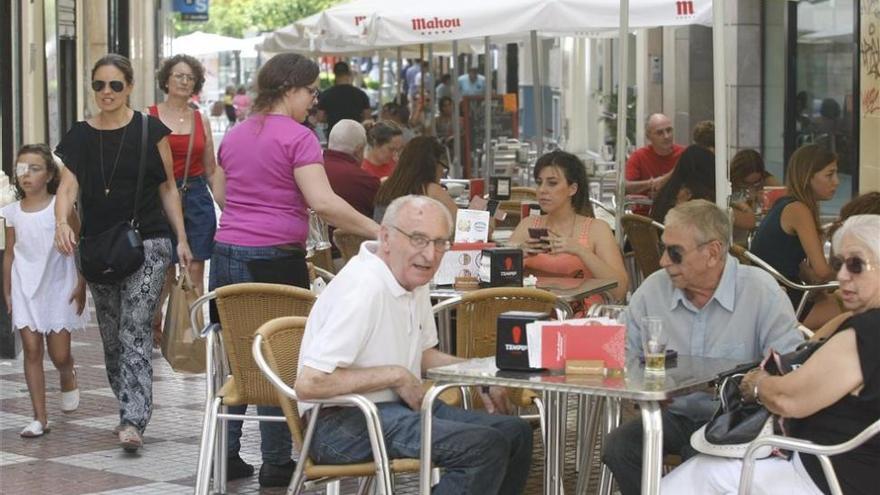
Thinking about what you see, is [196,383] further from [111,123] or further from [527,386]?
[527,386]

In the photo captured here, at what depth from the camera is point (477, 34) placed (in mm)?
12883

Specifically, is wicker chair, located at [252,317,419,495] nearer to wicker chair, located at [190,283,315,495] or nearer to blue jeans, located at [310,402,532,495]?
blue jeans, located at [310,402,532,495]

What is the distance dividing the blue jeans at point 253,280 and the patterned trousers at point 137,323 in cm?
80

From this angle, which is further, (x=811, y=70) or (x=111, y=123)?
(x=811, y=70)

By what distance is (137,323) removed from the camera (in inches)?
320

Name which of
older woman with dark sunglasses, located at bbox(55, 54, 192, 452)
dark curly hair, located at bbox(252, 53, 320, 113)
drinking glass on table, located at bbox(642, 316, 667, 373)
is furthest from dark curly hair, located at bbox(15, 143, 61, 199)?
drinking glass on table, located at bbox(642, 316, 667, 373)

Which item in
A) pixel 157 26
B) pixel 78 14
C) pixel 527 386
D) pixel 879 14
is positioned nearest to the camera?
pixel 527 386

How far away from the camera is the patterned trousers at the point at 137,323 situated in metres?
8.12

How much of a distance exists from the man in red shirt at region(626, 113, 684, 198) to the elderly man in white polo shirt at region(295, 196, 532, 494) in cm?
794

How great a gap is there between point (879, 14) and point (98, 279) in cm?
571

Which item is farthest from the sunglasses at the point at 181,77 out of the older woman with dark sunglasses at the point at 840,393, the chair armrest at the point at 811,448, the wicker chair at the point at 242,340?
the chair armrest at the point at 811,448

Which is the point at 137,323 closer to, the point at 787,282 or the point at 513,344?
the point at 787,282

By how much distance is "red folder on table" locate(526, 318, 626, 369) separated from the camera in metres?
5.07

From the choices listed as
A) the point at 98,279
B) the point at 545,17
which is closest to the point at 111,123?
the point at 98,279
